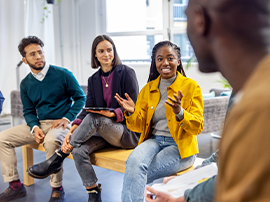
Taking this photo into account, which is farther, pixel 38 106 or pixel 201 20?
pixel 38 106

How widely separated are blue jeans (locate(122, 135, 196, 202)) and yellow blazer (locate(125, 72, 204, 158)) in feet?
0.23

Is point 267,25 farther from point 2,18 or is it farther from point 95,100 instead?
point 2,18

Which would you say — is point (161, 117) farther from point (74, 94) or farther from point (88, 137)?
point (74, 94)

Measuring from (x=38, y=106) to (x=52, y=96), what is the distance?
0.56ft

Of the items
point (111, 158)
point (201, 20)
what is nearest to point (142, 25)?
point (111, 158)

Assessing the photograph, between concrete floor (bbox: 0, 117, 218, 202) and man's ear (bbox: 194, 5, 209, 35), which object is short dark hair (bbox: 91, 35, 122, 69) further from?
man's ear (bbox: 194, 5, 209, 35)

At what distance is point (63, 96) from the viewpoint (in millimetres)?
2492

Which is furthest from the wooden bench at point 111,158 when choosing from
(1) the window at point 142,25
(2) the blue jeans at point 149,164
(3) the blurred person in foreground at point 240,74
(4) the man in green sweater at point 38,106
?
(1) the window at point 142,25

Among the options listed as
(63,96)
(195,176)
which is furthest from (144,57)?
(195,176)

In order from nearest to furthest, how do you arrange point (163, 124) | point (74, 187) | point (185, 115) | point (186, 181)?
point (186, 181), point (185, 115), point (163, 124), point (74, 187)

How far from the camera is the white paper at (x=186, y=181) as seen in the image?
35.6 inches

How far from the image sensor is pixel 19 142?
2.42m

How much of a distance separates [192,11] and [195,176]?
618mm

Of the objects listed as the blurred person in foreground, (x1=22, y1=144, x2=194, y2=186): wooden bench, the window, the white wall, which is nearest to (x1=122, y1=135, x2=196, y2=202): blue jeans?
(x1=22, y1=144, x2=194, y2=186): wooden bench
